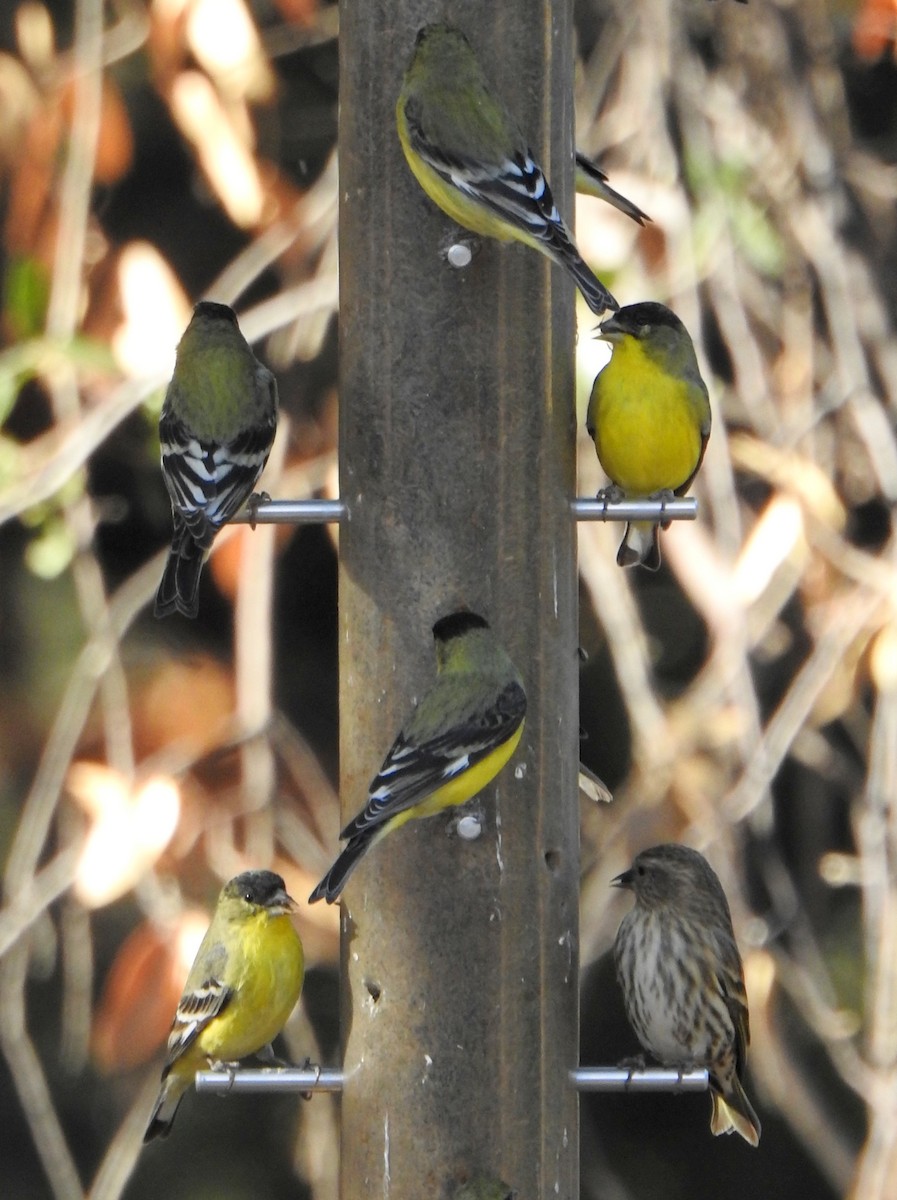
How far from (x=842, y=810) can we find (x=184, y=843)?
2218 millimetres

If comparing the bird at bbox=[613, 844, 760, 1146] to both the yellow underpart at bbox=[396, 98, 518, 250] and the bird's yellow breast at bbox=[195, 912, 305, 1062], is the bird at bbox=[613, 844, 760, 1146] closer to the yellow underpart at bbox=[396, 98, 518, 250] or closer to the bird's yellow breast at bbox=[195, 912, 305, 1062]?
the bird's yellow breast at bbox=[195, 912, 305, 1062]

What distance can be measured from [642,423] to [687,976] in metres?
1.15

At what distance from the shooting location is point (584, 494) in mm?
5832

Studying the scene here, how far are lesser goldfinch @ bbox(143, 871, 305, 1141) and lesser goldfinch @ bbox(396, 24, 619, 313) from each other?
56.6 inches

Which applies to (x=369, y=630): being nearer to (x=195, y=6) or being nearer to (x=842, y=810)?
(x=195, y=6)

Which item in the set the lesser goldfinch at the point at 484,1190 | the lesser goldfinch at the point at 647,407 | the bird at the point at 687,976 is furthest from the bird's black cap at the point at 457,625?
the bird at the point at 687,976

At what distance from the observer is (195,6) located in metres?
5.56

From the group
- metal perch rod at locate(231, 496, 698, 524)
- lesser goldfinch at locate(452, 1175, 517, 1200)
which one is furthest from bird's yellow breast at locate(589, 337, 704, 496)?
lesser goldfinch at locate(452, 1175, 517, 1200)

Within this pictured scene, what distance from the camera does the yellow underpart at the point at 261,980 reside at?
485 centimetres

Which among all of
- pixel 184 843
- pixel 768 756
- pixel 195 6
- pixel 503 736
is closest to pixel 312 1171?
pixel 184 843

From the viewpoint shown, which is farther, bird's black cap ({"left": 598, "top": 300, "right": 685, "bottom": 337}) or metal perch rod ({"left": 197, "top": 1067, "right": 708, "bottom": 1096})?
bird's black cap ({"left": 598, "top": 300, "right": 685, "bottom": 337})

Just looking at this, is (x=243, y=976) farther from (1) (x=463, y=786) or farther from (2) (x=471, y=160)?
(2) (x=471, y=160)

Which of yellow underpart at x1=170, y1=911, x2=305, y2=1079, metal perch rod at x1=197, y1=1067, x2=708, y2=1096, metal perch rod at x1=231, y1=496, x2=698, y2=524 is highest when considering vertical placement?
metal perch rod at x1=231, y1=496, x2=698, y2=524

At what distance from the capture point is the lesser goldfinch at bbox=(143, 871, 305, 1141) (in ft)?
15.9
